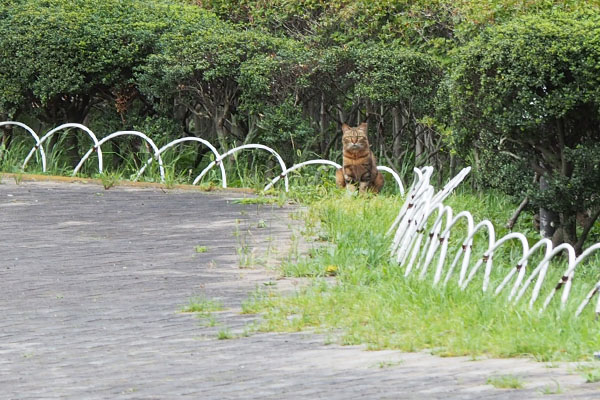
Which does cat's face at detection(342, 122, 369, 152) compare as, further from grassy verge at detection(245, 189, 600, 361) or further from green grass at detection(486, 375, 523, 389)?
green grass at detection(486, 375, 523, 389)

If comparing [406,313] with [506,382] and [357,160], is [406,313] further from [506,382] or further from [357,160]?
[357,160]

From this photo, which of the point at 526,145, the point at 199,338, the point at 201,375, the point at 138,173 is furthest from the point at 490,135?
the point at 201,375

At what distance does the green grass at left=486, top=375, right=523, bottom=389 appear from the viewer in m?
5.84

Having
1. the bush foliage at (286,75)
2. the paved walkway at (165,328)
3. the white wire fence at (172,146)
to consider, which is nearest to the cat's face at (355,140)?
the white wire fence at (172,146)

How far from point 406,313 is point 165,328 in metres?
1.62

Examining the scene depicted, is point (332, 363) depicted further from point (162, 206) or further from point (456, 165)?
point (456, 165)

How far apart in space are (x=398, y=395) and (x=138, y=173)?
9769 mm

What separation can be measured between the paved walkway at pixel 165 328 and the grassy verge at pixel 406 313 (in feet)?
0.62

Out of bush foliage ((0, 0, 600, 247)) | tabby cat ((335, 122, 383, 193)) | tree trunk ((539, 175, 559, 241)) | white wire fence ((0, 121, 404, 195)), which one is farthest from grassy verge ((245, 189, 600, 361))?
white wire fence ((0, 121, 404, 195))

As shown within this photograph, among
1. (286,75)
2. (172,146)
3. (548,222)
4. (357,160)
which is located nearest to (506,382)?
(548,222)

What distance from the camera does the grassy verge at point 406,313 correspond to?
22.2ft

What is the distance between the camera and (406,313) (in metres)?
7.68

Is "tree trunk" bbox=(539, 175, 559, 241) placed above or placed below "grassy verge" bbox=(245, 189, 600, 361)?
below

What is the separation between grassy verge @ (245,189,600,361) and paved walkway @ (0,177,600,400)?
0.62 feet
